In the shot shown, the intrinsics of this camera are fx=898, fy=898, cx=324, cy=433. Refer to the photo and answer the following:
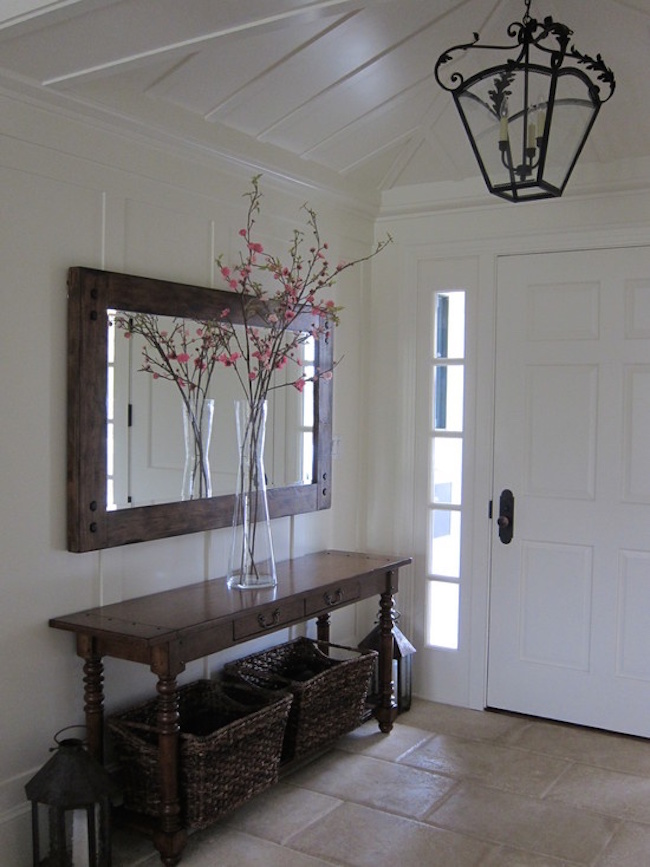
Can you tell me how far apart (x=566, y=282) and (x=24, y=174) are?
7.56 ft

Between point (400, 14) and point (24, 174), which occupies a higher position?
point (400, 14)

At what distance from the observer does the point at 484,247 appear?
161 inches

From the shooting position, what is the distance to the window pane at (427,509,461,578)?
13.7 ft

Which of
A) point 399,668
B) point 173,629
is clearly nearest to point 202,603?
point 173,629

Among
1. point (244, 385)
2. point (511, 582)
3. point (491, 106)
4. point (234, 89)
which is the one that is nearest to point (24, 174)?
point (234, 89)

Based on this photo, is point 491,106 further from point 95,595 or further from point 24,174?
point 95,595

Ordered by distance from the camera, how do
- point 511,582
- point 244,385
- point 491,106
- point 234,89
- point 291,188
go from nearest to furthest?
point 491,106, point 234,89, point 244,385, point 291,188, point 511,582

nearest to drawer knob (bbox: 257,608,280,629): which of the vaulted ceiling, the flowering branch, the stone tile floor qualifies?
the stone tile floor

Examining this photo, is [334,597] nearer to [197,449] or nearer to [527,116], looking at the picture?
[197,449]

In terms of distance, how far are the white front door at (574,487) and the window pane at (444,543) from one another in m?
0.20

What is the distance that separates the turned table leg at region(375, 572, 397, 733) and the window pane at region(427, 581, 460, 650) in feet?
1.50

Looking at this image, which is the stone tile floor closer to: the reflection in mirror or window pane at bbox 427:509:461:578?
window pane at bbox 427:509:461:578

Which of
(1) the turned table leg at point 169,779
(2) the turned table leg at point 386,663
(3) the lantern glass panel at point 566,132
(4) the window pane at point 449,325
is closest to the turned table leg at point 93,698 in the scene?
(1) the turned table leg at point 169,779

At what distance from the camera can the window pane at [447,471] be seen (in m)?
4.17
